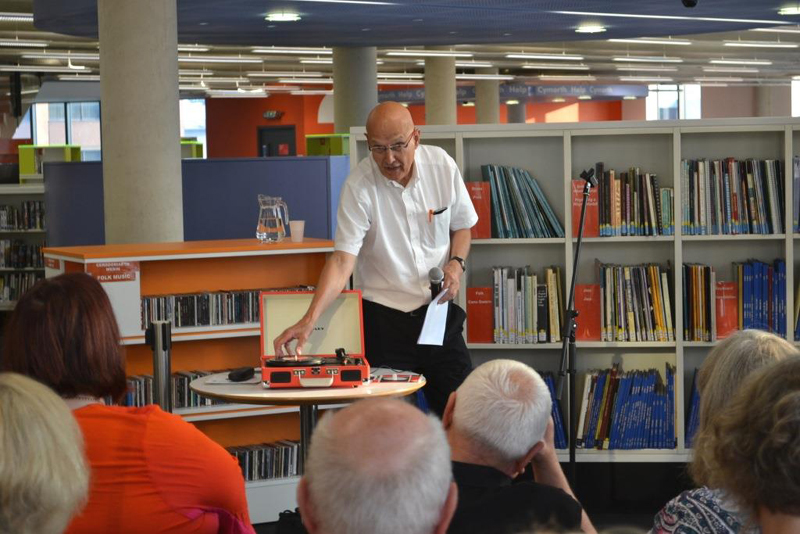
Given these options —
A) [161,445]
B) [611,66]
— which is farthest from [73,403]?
[611,66]

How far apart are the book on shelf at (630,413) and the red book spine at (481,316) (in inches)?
23.4

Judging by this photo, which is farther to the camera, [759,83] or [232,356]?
[759,83]

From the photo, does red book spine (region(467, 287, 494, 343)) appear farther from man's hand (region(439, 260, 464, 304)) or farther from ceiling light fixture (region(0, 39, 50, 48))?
ceiling light fixture (region(0, 39, 50, 48))

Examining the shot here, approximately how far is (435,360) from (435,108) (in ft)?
53.8

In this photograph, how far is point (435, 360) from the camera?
4.35 metres

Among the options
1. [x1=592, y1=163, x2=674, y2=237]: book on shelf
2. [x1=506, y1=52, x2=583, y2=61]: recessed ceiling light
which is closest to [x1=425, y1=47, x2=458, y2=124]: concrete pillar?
[x1=506, y1=52, x2=583, y2=61]: recessed ceiling light

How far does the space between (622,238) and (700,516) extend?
340cm

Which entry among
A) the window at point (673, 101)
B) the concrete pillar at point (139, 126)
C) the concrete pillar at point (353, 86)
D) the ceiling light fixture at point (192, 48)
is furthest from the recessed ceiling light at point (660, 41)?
the concrete pillar at point (139, 126)

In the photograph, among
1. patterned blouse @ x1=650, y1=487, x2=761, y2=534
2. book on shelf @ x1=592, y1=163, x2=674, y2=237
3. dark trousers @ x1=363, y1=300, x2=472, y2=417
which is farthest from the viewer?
book on shelf @ x1=592, y1=163, x2=674, y2=237

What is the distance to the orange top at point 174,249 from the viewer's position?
5000 mm

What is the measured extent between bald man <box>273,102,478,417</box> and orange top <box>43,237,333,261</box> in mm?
883

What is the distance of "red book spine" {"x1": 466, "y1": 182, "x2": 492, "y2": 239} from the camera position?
559cm

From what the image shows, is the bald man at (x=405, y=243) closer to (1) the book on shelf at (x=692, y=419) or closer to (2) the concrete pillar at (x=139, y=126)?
(1) the book on shelf at (x=692, y=419)

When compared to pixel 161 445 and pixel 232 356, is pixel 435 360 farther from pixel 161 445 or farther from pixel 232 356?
pixel 161 445
